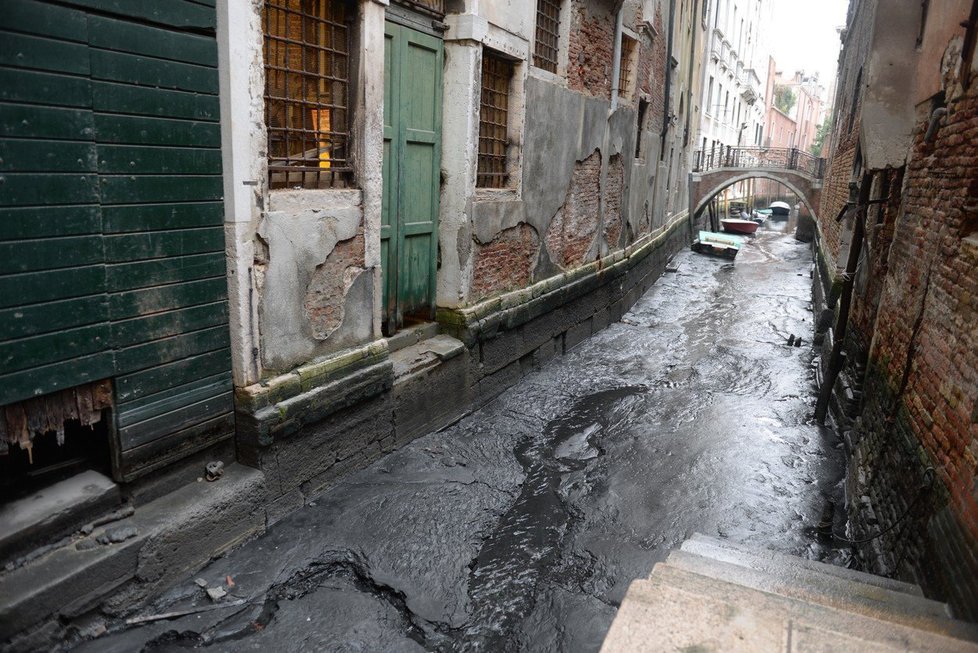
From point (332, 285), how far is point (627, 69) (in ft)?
26.1

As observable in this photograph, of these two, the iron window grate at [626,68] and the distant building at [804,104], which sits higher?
the distant building at [804,104]

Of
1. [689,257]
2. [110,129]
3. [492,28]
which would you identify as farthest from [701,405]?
[689,257]

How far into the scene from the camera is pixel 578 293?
899 cm

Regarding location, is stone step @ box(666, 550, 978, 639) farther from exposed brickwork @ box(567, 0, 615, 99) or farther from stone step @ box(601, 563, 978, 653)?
exposed brickwork @ box(567, 0, 615, 99)

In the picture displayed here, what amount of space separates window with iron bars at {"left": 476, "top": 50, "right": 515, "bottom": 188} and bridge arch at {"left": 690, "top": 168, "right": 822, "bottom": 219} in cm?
1924

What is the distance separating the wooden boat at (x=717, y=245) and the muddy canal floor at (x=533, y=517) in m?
12.5

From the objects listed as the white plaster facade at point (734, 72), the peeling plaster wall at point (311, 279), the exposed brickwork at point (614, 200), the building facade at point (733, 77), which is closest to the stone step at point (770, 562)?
the peeling plaster wall at point (311, 279)

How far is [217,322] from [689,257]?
18.3 m

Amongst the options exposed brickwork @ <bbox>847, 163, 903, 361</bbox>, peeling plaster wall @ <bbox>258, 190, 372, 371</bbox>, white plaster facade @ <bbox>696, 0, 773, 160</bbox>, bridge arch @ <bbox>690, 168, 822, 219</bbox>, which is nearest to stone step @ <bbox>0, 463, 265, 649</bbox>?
peeling plaster wall @ <bbox>258, 190, 372, 371</bbox>

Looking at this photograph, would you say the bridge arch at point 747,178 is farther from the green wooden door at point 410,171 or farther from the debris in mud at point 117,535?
the debris in mud at point 117,535

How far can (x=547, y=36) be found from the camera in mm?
7512

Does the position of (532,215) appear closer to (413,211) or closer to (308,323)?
(413,211)

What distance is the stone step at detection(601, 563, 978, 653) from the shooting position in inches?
79.4

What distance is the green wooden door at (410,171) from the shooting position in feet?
17.5
